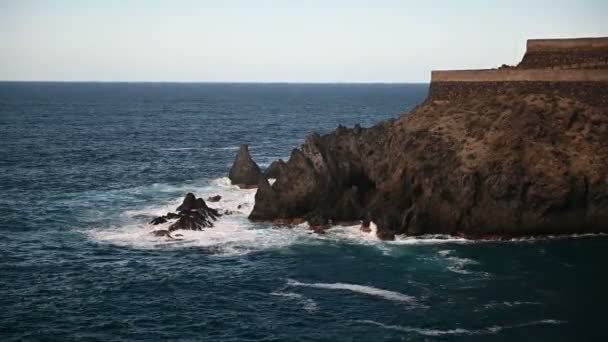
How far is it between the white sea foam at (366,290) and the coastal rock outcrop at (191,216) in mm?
18270

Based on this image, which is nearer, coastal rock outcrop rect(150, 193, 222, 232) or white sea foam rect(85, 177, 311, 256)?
white sea foam rect(85, 177, 311, 256)

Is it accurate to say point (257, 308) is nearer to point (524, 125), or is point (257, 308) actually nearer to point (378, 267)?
point (378, 267)

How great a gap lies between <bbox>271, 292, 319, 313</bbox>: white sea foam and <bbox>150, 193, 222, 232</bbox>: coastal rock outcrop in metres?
20.2

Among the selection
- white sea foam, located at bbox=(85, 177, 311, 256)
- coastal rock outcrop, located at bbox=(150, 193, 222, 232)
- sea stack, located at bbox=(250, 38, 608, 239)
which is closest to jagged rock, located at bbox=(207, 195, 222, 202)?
white sea foam, located at bbox=(85, 177, 311, 256)

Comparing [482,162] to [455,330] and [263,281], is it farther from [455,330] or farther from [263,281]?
[455,330]

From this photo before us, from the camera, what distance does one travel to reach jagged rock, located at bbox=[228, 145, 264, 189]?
91938mm

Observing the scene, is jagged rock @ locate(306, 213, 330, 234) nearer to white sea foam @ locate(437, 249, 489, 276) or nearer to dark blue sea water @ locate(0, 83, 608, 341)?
dark blue sea water @ locate(0, 83, 608, 341)

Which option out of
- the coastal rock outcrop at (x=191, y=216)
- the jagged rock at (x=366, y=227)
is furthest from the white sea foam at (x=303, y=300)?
the coastal rock outcrop at (x=191, y=216)

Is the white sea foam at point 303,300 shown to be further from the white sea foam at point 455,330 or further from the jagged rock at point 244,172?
the jagged rock at point 244,172

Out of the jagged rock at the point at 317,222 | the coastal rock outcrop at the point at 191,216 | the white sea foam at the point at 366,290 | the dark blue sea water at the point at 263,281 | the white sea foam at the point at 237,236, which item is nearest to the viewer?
the dark blue sea water at the point at 263,281

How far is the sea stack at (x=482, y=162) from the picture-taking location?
213ft

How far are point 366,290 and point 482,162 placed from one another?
22.2 meters

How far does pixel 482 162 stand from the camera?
67375 millimetres

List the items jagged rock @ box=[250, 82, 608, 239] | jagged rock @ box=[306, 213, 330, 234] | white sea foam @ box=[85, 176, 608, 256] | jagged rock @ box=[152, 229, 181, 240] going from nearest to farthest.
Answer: white sea foam @ box=[85, 176, 608, 256]
jagged rock @ box=[250, 82, 608, 239]
jagged rock @ box=[152, 229, 181, 240]
jagged rock @ box=[306, 213, 330, 234]
